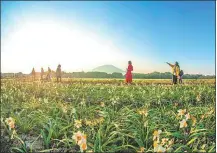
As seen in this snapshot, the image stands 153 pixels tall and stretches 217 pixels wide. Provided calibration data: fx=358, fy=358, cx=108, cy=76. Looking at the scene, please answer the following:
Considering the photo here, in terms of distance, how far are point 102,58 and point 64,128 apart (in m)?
1.60

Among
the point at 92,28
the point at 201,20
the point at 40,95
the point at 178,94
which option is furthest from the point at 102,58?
the point at 40,95

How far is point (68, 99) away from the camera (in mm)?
6730

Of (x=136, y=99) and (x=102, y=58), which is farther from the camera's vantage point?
(x=136, y=99)

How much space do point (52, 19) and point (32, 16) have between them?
316 mm

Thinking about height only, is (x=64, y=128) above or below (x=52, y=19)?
below

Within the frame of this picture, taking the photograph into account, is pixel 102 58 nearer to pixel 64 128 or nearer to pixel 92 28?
pixel 92 28

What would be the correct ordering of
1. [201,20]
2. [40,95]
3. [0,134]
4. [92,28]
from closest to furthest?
[0,134] → [92,28] → [201,20] → [40,95]

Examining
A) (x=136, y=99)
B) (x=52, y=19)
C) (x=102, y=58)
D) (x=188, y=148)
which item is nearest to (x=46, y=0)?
(x=52, y=19)

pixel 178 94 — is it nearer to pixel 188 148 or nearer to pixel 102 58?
pixel 102 58

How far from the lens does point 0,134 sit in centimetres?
384

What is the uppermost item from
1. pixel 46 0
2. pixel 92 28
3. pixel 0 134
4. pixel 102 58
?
pixel 46 0

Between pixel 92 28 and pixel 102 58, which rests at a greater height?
pixel 92 28

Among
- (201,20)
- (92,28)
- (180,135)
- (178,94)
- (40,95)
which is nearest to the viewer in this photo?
(180,135)

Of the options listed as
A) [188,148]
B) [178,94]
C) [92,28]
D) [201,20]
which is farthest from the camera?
[178,94]
